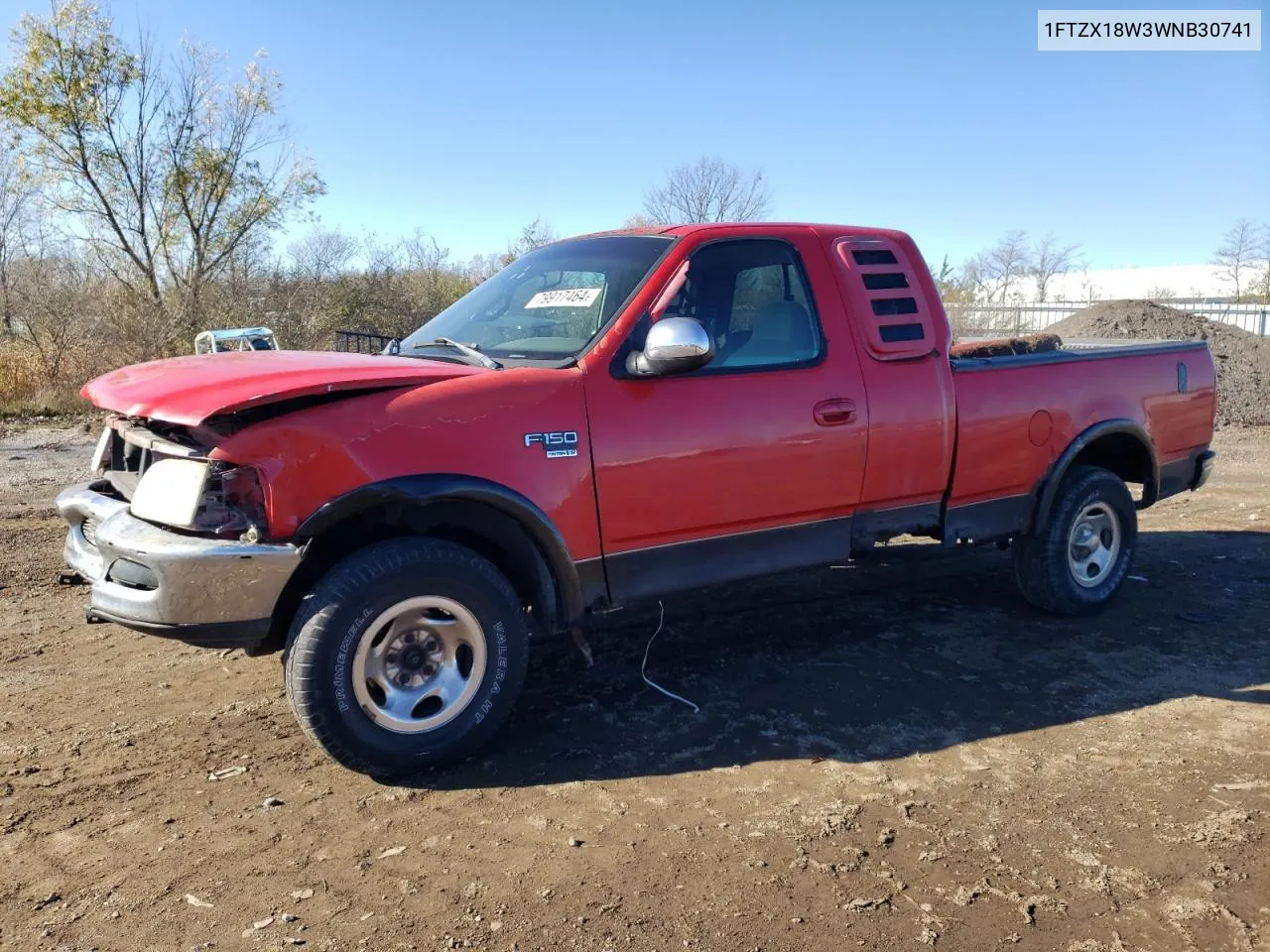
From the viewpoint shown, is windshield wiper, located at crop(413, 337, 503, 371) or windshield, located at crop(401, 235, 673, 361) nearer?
windshield wiper, located at crop(413, 337, 503, 371)

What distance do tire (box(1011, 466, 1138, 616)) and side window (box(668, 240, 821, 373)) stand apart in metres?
1.99

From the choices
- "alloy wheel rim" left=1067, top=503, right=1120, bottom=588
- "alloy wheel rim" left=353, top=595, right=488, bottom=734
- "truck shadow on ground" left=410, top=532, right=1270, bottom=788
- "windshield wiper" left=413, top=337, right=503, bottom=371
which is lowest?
"truck shadow on ground" left=410, top=532, right=1270, bottom=788

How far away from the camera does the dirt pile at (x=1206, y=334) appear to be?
16.6 metres

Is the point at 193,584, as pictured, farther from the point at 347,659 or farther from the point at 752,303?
the point at 752,303

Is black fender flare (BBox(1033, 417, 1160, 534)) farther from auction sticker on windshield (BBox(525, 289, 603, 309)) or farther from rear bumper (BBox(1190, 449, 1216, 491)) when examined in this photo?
auction sticker on windshield (BBox(525, 289, 603, 309))

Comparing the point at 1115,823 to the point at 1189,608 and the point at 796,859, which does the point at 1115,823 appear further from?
the point at 1189,608

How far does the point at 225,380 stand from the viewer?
11.1 feet

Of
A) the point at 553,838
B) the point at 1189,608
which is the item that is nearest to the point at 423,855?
the point at 553,838

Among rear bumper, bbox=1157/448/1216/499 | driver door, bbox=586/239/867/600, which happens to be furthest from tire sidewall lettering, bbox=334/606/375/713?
rear bumper, bbox=1157/448/1216/499

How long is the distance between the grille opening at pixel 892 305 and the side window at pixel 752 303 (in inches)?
15.7

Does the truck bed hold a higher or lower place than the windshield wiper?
lower

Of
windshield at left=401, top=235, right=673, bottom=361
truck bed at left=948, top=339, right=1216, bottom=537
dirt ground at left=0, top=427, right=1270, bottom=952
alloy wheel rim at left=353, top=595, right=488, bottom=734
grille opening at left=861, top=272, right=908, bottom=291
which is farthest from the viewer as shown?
truck bed at left=948, top=339, right=1216, bottom=537

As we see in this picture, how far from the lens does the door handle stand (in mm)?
4273

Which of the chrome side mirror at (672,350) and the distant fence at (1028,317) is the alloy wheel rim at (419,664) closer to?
the chrome side mirror at (672,350)
